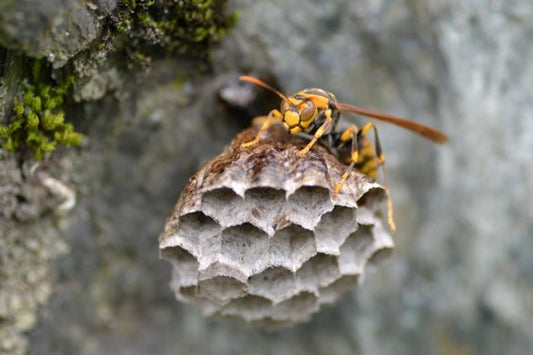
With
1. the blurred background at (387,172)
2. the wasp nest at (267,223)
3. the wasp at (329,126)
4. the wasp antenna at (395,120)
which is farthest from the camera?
the blurred background at (387,172)

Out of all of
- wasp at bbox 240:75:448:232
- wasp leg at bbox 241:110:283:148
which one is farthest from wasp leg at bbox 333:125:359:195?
wasp leg at bbox 241:110:283:148

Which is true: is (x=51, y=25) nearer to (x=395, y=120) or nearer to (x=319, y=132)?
(x=319, y=132)

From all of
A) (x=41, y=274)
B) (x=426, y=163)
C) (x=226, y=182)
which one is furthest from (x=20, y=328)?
(x=426, y=163)

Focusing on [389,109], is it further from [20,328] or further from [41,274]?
[20,328]

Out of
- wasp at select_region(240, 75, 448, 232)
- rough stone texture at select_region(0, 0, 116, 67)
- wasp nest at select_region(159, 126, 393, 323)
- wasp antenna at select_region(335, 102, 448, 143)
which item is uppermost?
wasp antenna at select_region(335, 102, 448, 143)

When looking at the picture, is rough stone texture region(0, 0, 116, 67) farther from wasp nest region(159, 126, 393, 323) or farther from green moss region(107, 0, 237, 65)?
wasp nest region(159, 126, 393, 323)

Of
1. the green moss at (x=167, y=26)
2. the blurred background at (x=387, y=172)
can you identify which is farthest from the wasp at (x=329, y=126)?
the blurred background at (x=387, y=172)

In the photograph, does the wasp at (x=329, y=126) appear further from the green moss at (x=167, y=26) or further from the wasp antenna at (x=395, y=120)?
the green moss at (x=167, y=26)
